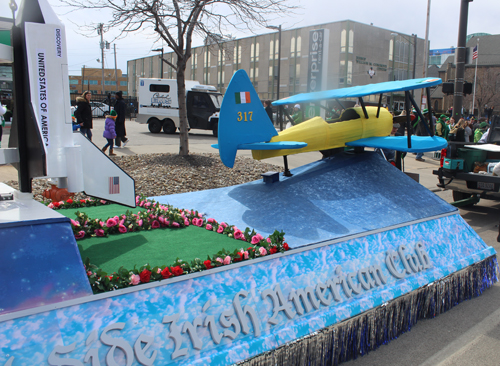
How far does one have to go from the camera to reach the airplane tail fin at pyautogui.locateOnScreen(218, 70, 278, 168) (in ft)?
13.1

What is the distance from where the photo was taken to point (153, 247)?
3127mm

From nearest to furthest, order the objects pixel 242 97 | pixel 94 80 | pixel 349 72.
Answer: pixel 242 97 < pixel 349 72 < pixel 94 80

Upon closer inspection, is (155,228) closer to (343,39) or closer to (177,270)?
(177,270)

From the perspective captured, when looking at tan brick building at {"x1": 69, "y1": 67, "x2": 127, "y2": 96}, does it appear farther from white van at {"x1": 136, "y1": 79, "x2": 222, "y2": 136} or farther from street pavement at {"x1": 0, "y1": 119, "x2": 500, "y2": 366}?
street pavement at {"x1": 0, "y1": 119, "x2": 500, "y2": 366}

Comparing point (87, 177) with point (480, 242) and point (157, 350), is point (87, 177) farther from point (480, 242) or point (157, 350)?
point (480, 242)

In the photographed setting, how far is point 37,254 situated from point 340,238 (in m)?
2.28

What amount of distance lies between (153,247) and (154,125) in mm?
19136

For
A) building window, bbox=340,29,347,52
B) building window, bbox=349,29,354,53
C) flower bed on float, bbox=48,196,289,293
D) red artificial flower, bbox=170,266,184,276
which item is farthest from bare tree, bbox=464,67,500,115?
red artificial flower, bbox=170,266,184,276

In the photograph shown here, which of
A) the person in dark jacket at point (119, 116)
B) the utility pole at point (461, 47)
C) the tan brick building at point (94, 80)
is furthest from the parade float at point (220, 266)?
Result: the tan brick building at point (94, 80)

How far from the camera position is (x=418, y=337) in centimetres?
345

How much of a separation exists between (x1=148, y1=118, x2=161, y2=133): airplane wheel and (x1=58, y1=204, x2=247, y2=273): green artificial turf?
60.6 feet

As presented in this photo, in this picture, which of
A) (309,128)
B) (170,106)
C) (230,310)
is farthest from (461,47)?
(170,106)

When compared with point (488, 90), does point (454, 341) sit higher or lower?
lower

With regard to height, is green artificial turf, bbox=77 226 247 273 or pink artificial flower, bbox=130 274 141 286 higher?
pink artificial flower, bbox=130 274 141 286
